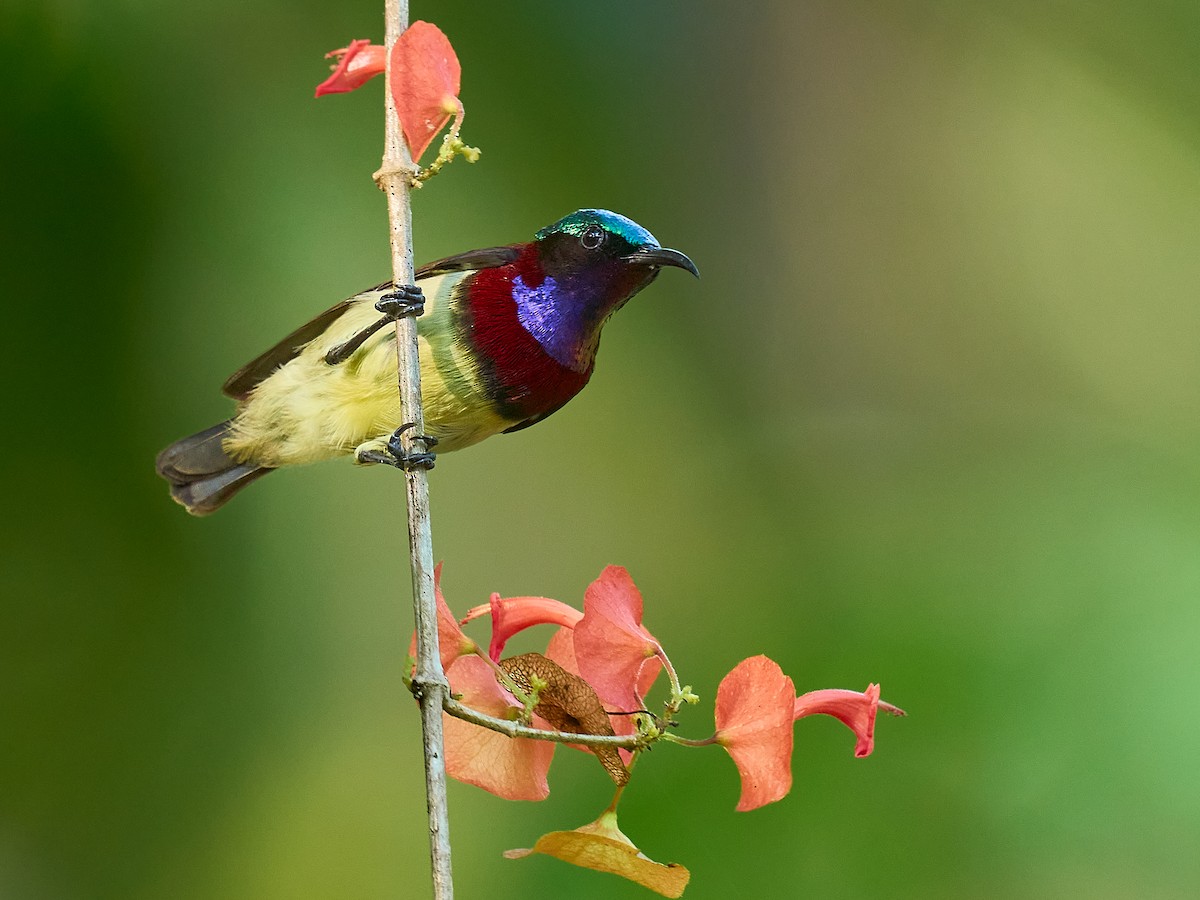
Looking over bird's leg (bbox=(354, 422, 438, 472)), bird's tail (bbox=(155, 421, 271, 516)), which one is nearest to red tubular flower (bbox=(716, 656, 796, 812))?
bird's leg (bbox=(354, 422, 438, 472))

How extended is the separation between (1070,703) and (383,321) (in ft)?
4.11

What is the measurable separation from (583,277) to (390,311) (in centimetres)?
18

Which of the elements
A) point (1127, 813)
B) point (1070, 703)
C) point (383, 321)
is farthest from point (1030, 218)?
point (383, 321)

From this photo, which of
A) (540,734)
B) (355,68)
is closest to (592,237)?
(355,68)

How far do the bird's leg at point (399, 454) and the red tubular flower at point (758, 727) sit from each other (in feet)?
0.79

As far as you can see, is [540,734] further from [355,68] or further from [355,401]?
[355,401]

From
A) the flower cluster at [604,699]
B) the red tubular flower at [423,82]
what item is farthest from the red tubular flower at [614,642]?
the red tubular flower at [423,82]

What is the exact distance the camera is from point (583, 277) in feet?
3.38

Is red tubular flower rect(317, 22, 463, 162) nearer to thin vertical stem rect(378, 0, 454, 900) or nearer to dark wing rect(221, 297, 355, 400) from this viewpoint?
thin vertical stem rect(378, 0, 454, 900)

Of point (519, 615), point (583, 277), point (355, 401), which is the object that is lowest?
point (519, 615)

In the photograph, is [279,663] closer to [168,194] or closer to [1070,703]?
[168,194]

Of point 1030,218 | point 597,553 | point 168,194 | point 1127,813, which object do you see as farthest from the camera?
point 1030,218

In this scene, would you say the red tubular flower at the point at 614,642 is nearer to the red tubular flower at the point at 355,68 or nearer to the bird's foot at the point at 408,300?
the bird's foot at the point at 408,300

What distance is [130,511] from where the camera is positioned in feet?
6.37
